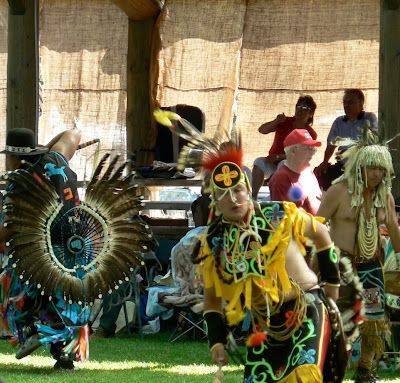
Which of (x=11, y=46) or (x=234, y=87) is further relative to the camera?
(x=234, y=87)

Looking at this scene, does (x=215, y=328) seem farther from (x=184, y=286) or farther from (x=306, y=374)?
(x=184, y=286)

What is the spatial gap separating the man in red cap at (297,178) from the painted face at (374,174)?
991mm

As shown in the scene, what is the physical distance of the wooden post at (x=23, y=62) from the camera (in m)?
11.5

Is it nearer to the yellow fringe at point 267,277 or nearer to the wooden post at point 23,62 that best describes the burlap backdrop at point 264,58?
the wooden post at point 23,62

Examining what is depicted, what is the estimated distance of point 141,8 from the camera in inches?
549

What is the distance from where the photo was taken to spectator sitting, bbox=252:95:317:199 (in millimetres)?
12723

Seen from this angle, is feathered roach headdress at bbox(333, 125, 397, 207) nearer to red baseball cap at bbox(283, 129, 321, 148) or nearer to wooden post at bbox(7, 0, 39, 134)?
red baseball cap at bbox(283, 129, 321, 148)

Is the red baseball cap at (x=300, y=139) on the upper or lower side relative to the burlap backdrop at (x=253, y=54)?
lower

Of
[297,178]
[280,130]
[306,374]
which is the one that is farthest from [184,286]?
[306,374]

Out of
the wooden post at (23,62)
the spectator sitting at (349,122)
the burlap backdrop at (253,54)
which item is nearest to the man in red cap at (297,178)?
the spectator sitting at (349,122)

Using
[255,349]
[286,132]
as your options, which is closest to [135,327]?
[286,132]

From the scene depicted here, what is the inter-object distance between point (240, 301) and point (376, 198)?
2.83 metres

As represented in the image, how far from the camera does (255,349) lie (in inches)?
242

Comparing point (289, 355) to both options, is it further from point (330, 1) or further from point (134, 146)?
point (330, 1)
